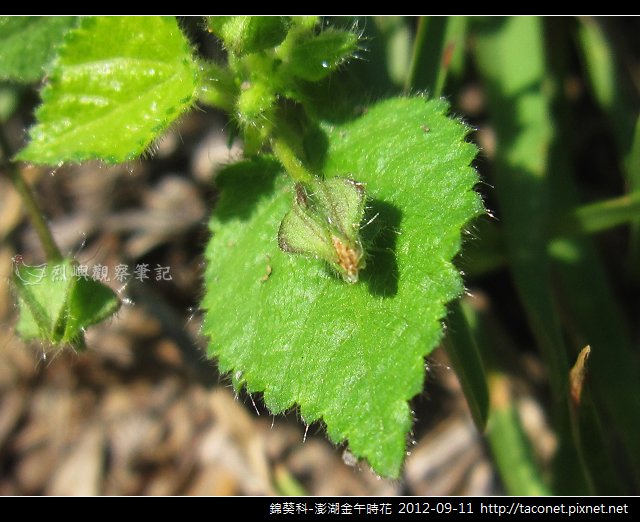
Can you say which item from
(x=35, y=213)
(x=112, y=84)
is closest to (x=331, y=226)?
(x=112, y=84)

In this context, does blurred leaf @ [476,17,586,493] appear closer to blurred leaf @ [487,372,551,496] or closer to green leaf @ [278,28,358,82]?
blurred leaf @ [487,372,551,496]

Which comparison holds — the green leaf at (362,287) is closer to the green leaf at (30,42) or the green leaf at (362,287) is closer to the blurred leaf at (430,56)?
the blurred leaf at (430,56)

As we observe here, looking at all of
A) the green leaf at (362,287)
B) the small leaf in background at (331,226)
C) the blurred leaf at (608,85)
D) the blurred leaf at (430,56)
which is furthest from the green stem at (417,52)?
the blurred leaf at (608,85)

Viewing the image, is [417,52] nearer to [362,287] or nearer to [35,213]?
[362,287]

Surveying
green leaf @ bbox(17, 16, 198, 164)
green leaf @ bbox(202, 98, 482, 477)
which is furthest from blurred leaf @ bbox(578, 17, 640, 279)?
green leaf @ bbox(17, 16, 198, 164)

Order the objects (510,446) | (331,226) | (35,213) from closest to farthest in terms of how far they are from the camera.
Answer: (331,226), (35,213), (510,446)

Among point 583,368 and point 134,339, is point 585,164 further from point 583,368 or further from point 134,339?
point 134,339
